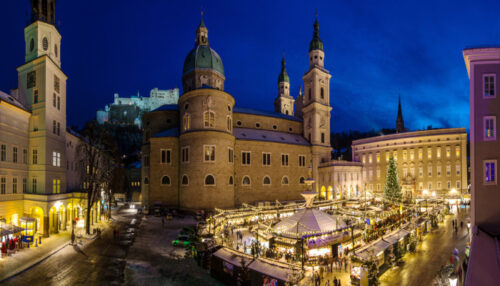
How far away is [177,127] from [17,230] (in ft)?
85.1

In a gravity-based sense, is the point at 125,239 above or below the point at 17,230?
below

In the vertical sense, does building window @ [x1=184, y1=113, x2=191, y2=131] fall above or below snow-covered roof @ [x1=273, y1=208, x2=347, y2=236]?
above

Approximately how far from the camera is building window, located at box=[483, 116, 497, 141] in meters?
15.5

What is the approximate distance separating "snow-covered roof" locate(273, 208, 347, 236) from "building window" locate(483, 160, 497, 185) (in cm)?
878

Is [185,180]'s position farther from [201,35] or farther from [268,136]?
[201,35]

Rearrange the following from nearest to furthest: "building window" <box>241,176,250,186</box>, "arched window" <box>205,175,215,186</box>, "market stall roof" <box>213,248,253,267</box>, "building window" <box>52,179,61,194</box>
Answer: "market stall roof" <box>213,248,253,267</box>, "building window" <box>52,179,61,194</box>, "arched window" <box>205,175,215,186</box>, "building window" <box>241,176,250,186</box>

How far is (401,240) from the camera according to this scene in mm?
18812

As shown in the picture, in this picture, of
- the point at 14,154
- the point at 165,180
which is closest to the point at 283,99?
the point at 165,180

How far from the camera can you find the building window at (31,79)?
27.0 m

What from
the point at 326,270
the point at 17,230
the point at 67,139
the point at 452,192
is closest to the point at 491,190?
the point at 326,270

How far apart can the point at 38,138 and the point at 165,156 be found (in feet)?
55.3

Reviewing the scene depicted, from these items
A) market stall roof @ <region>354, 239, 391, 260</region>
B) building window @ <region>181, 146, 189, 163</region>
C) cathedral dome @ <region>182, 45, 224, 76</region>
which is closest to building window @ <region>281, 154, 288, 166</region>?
building window @ <region>181, 146, 189, 163</region>

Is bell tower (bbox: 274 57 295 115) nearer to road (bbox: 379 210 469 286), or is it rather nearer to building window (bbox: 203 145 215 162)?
building window (bbox: 203 145 215 162)

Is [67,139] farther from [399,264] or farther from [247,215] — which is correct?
[399,264]
